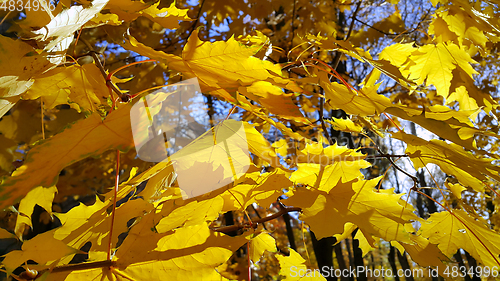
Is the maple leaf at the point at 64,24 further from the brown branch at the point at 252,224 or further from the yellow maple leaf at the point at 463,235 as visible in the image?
the yellow maple leaf at the point at 463,235

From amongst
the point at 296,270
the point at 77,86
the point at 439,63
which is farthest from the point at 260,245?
the point at 439,63

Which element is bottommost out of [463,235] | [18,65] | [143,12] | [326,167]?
[463,235]

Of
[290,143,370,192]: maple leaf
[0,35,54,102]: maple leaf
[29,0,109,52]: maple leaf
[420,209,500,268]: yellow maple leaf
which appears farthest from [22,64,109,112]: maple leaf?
[420,209,500,268]: yellow maple leaf

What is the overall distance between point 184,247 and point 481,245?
0.79 m

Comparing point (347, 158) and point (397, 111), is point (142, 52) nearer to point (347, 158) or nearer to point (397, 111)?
point (397, 111)

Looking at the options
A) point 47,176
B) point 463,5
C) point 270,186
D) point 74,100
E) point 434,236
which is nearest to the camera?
point 47,176

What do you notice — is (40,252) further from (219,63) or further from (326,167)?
(326,167)

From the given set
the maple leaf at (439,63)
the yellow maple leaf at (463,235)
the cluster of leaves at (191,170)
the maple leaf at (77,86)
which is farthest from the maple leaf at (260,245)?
the maple leaf at (439,63)

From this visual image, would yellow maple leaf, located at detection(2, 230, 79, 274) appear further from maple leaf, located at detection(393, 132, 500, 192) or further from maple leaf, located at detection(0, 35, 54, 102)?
maple leaf, located at detection(393, 132, 500, 192)

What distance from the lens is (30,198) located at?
49cm

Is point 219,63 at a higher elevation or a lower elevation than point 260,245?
higher

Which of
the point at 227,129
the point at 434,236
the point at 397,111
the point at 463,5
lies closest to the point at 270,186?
the point at 227,129

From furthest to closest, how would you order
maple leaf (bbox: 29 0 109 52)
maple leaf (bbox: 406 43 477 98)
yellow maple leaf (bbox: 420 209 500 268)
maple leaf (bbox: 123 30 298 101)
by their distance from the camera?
maple leaf (bbox: 406 43 477 98), yellow maple leaf (bbox: 420 209 500 268), maple leaf (bbox: 123 30 298 101), maple leaf (bbox: 29 0 109 52)

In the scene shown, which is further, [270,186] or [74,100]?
[74,100]
